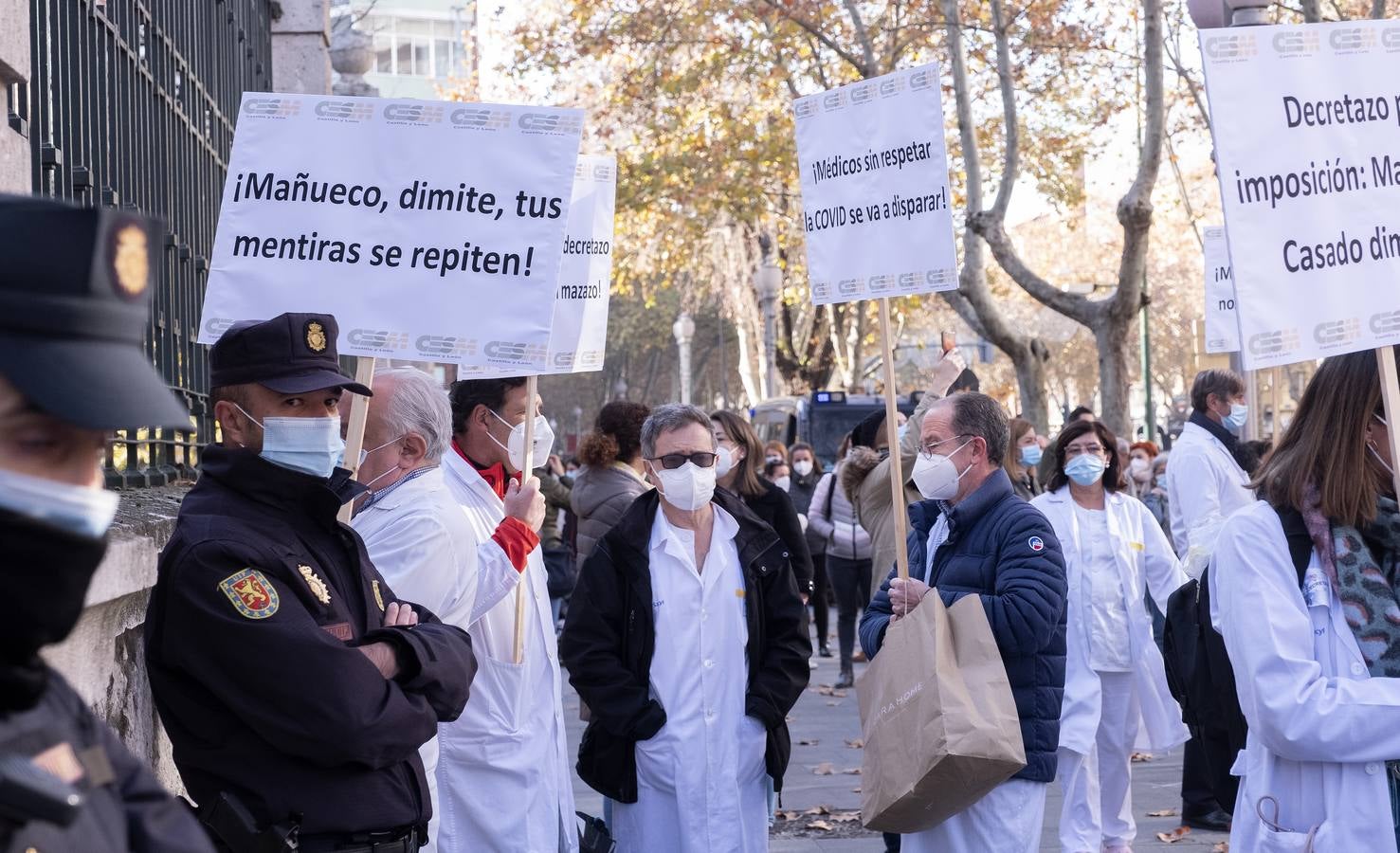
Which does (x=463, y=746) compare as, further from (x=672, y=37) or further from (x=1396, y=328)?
(x=672, y=37)

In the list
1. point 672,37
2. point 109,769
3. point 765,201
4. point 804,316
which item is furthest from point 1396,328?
point 804,316

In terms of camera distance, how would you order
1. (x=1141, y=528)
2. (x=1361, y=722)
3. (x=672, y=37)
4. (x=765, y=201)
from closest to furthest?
(x=1361, y=722), (x=1141, y=528), (x=672, y=37), (x=765, y=201)

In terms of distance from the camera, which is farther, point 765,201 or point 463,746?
point 765,201

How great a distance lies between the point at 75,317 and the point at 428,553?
2767 millimetres

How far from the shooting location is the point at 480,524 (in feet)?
16.7

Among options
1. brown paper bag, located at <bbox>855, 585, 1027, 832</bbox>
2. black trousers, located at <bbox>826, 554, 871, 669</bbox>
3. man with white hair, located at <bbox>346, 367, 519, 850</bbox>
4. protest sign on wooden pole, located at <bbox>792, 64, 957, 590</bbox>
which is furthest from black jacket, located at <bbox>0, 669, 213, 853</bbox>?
black trousers, located at <bbox>826, 554, 871, 669</bbox>

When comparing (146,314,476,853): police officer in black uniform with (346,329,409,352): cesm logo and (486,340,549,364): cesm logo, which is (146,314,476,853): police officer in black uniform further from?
(486,340,549,364): cesm logo

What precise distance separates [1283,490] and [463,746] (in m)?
2.36

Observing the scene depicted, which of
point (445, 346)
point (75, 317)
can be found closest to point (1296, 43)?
point (445, 346)

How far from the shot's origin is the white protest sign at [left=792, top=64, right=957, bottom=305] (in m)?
6.20

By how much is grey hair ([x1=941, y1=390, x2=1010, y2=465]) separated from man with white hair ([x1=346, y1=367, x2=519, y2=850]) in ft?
5.84

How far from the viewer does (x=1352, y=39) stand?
13.4 feet

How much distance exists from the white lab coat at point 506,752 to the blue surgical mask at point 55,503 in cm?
305

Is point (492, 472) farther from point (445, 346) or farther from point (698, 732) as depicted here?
point (698, 732)
